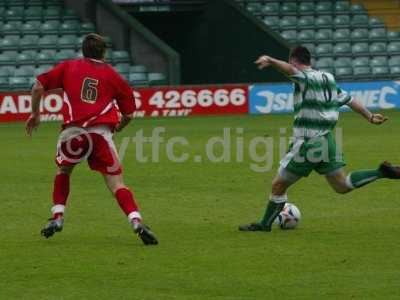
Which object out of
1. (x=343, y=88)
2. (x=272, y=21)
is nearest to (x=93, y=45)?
(x=343, y=88)

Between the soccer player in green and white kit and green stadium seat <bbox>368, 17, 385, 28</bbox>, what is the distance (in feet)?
77.6

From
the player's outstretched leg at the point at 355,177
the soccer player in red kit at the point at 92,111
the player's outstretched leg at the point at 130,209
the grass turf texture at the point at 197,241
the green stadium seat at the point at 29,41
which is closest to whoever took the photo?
the grass turf texture at the point at 197,241

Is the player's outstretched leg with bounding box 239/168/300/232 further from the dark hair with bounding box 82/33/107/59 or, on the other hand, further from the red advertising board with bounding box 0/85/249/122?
the red advertising board with bounding box 0/85/249/122

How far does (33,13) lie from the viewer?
3222 cm

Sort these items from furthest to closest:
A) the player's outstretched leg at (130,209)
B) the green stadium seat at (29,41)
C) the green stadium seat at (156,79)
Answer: the green stadium seat at (29,41), the green stadium seat at (156,79), the player's outstretched leg at (130,209)

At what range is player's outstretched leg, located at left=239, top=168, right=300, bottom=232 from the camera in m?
10.6

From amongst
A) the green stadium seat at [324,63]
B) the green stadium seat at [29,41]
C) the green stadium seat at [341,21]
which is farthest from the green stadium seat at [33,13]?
the green stadium seat at [341,21]

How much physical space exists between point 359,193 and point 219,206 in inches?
80.6

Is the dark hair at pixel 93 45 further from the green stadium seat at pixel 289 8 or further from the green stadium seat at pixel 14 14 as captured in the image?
the green stadium seat at pixel 289 8

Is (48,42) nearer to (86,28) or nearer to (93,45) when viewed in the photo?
(86,28)

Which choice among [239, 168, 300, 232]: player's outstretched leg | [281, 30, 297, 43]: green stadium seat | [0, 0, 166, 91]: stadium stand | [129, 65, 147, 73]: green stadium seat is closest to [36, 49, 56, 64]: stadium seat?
[0, 0, 166, 91]: stadium stand

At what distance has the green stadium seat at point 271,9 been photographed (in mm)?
33344

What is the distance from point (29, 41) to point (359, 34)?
32.2ft

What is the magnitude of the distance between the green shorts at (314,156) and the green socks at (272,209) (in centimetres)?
34
